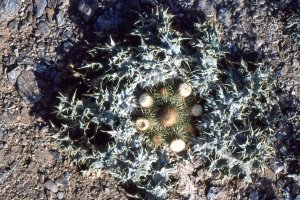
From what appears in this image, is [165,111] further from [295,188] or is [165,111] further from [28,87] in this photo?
[295,188]

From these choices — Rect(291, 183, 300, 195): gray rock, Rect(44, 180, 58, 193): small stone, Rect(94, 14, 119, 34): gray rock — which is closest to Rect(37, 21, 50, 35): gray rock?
Rect(94, 14, 119, 34): gray rock

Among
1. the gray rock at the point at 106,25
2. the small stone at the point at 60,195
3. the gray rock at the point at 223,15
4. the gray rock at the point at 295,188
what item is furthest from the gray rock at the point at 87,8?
the gray rock at the point at 295,188

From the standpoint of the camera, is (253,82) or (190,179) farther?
(190,179)

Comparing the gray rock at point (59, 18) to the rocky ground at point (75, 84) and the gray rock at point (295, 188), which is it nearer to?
the rocky ground at point (75, 84)

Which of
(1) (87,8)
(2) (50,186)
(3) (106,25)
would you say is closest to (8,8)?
(1) (87,8)

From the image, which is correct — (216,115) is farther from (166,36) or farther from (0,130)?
→ (0,130)

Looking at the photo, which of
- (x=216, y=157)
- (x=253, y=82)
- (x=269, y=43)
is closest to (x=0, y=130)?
(x=216, y=157)
